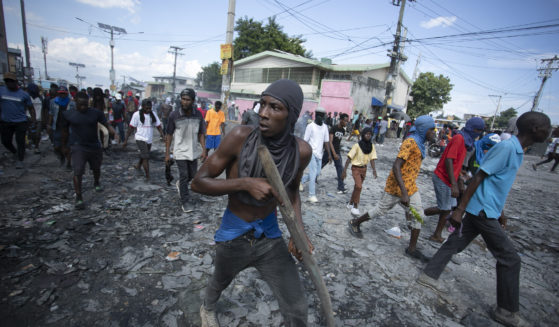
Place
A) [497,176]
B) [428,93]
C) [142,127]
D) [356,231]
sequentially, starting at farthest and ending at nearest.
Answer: [428,93], [142,127], [356,231], [497,176]

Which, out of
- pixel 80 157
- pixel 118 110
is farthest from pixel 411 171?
pixel 118 110

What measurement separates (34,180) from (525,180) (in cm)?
1690

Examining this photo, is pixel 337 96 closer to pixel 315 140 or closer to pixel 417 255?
pixel 315 140

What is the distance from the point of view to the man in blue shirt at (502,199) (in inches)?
99.9

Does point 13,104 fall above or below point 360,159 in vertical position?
above

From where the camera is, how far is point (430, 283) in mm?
3123

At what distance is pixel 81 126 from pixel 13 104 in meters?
3.37

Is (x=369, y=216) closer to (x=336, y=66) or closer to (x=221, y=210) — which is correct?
(x=221, y=210)

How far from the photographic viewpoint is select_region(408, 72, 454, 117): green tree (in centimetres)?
3153

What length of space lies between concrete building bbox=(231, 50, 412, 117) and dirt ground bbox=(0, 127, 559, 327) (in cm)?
1805

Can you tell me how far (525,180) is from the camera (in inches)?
431

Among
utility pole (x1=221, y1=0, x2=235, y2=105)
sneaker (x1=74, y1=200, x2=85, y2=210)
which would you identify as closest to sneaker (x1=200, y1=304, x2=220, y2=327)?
sneaker (x1=74, y1=200, x2=85, y2=210)

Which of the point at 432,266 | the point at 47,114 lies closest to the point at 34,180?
the point at 47,114

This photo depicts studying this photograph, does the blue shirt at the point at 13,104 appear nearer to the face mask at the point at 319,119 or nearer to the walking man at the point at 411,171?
the face mask at the point at 319,119
